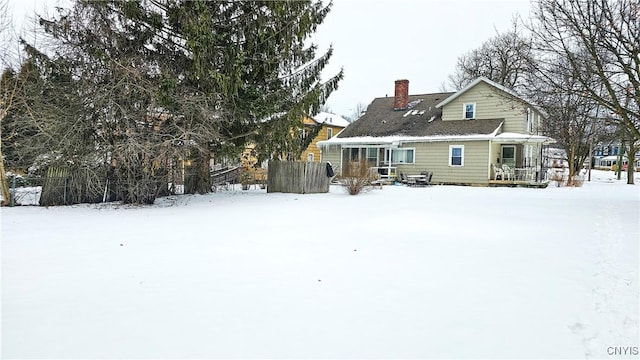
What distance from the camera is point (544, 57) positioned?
13.6 metres

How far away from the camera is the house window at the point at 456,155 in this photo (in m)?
23.3

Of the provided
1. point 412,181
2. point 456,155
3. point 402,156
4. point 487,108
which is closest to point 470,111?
point 487,108

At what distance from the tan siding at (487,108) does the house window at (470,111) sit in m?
0.17

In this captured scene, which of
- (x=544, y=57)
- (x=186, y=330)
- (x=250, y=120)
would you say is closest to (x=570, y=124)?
(x=544, y=57)

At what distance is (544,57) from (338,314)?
1337 centimetres

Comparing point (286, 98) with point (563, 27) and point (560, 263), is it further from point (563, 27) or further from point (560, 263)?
point (560, 263)

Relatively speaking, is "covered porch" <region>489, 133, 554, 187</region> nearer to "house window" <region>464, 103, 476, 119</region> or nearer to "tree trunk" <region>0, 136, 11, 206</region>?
"house window" <region>464, 103, 476, 119</region>

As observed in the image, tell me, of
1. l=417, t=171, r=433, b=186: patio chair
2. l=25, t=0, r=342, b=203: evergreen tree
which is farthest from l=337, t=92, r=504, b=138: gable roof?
l=25, t=0, r=342, b=203: evergreen tree

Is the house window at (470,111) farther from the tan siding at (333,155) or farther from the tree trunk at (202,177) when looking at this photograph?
the tree trunk at (202,177)

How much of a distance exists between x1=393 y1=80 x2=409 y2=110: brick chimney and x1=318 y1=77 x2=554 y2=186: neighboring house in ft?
2.63

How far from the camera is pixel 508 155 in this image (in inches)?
941

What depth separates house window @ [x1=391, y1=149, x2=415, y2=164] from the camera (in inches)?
990

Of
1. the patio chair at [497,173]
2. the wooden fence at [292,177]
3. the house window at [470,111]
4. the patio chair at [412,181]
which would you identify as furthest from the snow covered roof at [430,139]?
the wooden fence at [292,177]

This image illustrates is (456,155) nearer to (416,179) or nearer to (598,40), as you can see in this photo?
(416,179)
